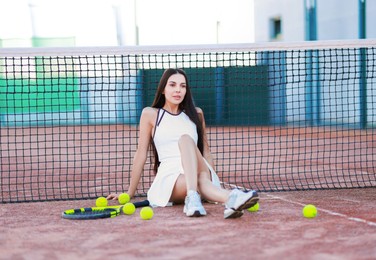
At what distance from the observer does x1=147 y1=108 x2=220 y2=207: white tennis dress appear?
502 cm

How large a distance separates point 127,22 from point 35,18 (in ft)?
10.4

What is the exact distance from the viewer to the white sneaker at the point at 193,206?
14.7ft

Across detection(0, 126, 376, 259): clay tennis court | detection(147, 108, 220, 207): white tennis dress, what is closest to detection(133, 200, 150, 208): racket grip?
detection(147, 108, 220, 207): white tennis dress

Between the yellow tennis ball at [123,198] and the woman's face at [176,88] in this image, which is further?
the yellow tennis ball at [123,198]

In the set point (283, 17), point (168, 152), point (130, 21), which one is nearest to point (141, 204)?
point (168, 152)

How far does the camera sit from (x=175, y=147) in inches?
201

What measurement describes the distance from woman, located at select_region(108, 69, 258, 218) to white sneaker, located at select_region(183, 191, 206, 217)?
105 millimetres

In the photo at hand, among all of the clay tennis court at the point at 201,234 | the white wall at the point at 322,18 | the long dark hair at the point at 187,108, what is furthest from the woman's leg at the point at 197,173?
the white wall at the point at 322,18

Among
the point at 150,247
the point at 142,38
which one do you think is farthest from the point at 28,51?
the point at 142,38

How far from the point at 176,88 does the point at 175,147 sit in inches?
17.1

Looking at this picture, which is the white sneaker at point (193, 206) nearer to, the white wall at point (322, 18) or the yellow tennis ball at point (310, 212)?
the yellow tennis ball at point (310, 212)

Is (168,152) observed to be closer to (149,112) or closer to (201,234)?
(149,112)

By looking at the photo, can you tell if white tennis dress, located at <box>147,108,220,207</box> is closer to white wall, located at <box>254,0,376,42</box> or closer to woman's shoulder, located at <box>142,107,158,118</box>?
woman's shoulder, located at <box>142,107,158,118</box>

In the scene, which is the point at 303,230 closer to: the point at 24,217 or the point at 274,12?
the point at 24,217
